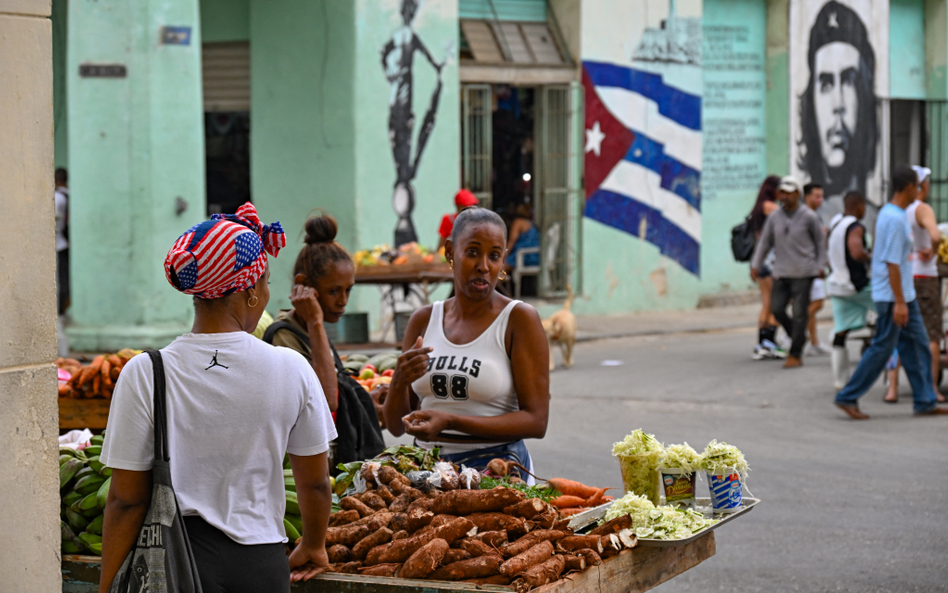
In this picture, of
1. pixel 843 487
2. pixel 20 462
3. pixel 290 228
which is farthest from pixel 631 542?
pixel 290 228

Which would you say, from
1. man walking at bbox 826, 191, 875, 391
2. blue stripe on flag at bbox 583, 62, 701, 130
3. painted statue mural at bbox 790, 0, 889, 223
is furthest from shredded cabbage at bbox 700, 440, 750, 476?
painted statue mural at bbox 790, 0, 889, 223

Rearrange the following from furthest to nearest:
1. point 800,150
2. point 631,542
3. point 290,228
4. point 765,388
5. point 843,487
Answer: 1. point 800,150
2. point 290,228
3. point 765,388
4. point 843,487
5. point 631,542

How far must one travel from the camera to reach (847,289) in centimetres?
1169

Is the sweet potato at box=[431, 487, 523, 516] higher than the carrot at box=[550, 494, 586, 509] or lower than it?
higher

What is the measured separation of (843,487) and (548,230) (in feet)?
34.0

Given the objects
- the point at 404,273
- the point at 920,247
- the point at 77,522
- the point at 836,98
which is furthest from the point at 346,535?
the point at 836,98

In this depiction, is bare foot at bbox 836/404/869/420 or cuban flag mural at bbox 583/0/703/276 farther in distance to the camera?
cuban flag mural at bbox 583/0/703/276

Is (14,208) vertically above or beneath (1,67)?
beneath

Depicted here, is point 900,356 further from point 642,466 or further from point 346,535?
Answer: point 346,535

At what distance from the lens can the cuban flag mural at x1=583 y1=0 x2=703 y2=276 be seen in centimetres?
1814

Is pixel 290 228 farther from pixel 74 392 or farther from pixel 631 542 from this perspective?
pixel 631 542

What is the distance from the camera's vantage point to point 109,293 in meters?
13.4

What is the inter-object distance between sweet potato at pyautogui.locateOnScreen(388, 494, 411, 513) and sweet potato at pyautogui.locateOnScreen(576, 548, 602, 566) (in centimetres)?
71

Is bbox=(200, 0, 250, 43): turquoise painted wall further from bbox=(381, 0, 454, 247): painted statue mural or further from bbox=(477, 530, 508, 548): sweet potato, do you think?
bbox=(477, 530, 508, 548): sweet potato
